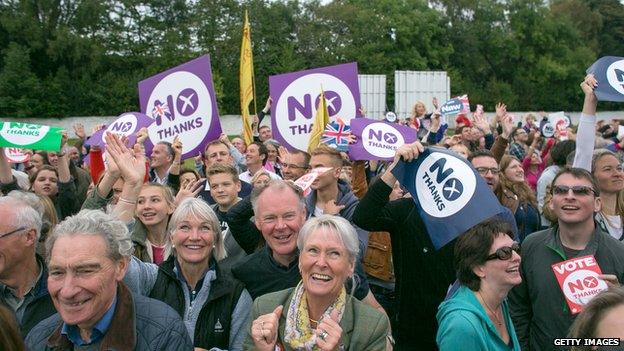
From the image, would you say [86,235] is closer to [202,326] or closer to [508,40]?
[202,326]

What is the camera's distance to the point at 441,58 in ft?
172

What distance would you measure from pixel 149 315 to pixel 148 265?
0.88 m

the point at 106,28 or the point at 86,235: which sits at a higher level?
the point at 106,28

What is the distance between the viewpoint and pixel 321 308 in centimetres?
309

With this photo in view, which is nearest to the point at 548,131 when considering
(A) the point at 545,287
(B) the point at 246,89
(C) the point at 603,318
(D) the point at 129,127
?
(B) the point at 246,89

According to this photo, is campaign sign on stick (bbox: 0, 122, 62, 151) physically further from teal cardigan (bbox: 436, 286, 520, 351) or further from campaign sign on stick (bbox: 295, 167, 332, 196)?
teal cardigan (bbox: 436, 286, 520, 351)

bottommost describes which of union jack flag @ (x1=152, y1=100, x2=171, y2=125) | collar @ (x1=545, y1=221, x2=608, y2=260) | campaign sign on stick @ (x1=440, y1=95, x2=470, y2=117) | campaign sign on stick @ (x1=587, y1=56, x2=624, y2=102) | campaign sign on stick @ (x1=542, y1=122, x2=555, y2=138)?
campaign sign on stick @ (x1=542, y1=122, x2=555, y2=138)

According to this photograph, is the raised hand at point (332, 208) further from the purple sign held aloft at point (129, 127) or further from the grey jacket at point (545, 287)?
the purple sign held aloft at point (129, 127)

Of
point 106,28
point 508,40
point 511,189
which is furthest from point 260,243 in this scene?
point 508,40

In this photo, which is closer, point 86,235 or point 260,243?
point 86,235

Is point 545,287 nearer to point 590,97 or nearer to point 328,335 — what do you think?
point 328,335

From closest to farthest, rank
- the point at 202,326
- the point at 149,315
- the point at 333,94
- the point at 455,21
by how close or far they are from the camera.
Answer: the point at 149,315 < the point at 202,326 < the point at 333,94 < the point at 455,21

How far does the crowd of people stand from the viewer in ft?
9.12
